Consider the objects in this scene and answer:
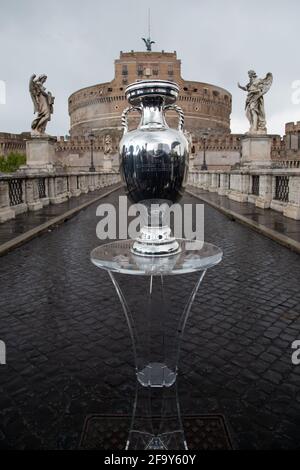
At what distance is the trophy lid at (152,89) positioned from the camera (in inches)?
110

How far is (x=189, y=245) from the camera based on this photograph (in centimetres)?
331

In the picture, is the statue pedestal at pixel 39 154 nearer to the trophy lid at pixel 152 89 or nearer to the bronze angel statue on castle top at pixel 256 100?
the bronze angel statue on castle top at pixel 256 100

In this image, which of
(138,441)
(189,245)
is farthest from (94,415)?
(189,245)

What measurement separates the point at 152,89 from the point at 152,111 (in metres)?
0.16

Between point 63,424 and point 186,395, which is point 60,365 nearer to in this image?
point 63,424

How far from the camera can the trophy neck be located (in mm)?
2877

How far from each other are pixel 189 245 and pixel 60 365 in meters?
1.41

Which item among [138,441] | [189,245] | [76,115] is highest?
[76,115]

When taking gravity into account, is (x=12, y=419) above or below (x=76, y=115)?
below

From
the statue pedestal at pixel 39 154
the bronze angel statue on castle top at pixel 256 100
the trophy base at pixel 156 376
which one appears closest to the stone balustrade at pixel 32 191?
the statue pedestal at pixel 39 154

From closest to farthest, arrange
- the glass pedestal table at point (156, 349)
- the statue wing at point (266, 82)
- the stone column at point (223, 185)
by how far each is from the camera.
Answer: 1. the glass pedestal table at point (156, 349)
2. the statue wing at point (266, 82)
3. the stone column at point (223, 185)

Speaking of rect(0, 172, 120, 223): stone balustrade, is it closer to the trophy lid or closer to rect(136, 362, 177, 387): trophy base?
the trophy lid

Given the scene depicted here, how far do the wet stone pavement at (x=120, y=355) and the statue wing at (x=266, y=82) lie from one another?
12312 millimetres

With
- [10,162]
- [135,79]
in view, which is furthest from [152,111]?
[135,79]
